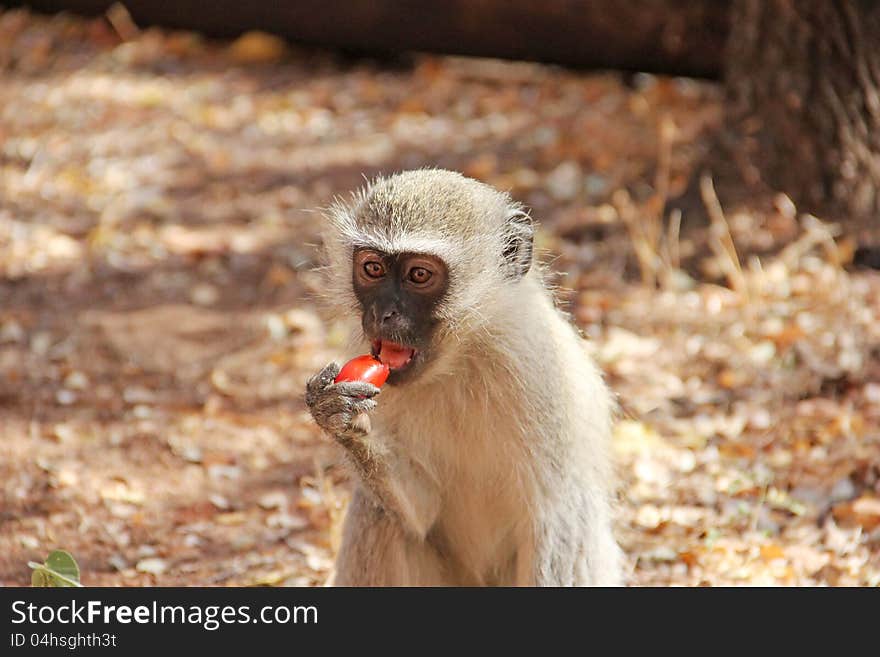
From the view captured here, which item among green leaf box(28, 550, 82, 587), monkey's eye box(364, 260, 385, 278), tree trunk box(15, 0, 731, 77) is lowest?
green leaf box(28, 550, 82, 587)

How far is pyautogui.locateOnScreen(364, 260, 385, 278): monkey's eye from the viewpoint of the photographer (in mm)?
3691

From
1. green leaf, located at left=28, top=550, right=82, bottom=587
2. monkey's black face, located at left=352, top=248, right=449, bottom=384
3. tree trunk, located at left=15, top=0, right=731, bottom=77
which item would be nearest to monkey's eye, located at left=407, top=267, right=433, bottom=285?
monkey's black face, located at left=352, top=248, right=449, bottom=384

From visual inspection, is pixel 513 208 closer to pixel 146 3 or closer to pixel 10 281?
pixel 10 281

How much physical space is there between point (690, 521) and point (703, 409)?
0.75 m

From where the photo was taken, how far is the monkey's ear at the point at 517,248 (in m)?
3.90

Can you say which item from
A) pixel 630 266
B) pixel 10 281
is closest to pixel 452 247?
pixel 630 266

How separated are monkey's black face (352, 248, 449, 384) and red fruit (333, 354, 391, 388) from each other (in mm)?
32

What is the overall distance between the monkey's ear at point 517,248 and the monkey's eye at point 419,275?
0.31 m

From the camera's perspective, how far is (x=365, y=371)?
3559 millimetres

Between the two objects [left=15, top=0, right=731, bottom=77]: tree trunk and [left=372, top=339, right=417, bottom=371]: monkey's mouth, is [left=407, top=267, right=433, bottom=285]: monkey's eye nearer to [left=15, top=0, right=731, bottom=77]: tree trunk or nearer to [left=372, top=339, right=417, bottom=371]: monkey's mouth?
[left=372, top=339, right=417, bottom=371]: monkey's mouth

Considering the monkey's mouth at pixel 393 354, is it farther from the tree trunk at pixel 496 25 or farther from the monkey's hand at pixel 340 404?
the tree trunk at pixel 496 25

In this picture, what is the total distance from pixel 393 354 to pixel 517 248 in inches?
22.3

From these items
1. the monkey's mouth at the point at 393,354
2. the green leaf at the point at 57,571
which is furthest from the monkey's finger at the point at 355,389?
the green leaf at the point at 57,571

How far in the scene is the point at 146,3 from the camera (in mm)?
9195
